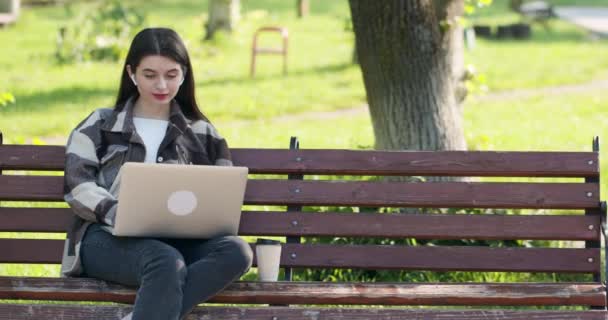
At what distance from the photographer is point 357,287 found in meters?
4.82

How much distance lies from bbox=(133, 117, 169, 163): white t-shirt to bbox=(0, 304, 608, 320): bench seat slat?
0.68 m

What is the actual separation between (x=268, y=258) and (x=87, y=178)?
0.73 meters

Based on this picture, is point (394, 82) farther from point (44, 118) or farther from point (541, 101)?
point (541, 101)

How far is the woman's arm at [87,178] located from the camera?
4.85m

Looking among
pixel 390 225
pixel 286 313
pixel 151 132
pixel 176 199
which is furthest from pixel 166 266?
pixel 390 225

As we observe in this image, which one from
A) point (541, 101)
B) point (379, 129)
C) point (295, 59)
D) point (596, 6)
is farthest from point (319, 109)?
point (596, 6)

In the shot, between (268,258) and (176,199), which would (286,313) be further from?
(176,199)

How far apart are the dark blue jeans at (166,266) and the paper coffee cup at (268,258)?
136mm

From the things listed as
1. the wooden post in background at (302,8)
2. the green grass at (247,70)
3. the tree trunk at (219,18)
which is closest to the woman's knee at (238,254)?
the green grass at (247,70)

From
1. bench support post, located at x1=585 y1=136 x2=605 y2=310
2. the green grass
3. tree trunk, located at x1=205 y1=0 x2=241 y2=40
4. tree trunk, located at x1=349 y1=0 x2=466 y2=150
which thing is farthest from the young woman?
tree trunk, located at x1=205 y1=0 x2=241 y2=40

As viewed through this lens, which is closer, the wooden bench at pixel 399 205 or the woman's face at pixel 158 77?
the woman's face at pixel 158 77

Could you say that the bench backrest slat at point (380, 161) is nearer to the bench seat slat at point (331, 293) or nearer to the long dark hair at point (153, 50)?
the long dark hair at point (153, 50)

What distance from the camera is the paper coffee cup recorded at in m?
4.92

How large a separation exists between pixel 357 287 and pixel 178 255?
0.65m
